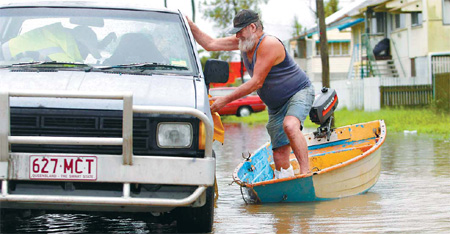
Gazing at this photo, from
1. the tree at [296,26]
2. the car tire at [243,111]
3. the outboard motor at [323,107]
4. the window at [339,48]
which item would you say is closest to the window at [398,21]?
the car tire at [243,111]

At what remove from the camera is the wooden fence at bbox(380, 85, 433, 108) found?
96.8 feet

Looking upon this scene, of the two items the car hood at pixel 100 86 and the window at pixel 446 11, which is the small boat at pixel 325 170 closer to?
the car hood at pixel 100 86

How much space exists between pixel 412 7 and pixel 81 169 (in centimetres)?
2757

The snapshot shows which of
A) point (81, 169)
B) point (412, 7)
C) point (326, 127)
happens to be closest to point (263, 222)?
point (81, 169)

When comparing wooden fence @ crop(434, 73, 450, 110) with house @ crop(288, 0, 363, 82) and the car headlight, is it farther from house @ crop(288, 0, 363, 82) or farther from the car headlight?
house @ crop(288, 0, 363, 82)

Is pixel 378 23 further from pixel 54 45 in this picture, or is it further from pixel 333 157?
pixel 54 45

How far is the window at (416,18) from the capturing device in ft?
104

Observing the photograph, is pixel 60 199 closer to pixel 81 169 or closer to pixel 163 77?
pixel 81 169

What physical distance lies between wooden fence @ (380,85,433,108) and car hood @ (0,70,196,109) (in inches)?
959

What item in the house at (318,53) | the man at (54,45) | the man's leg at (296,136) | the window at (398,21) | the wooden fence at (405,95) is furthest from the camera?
the house at (318,53)

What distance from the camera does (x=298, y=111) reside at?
310 inches

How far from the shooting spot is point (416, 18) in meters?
32.0

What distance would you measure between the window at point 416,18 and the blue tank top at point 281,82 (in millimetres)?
24508

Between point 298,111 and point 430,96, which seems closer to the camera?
point 298,111
